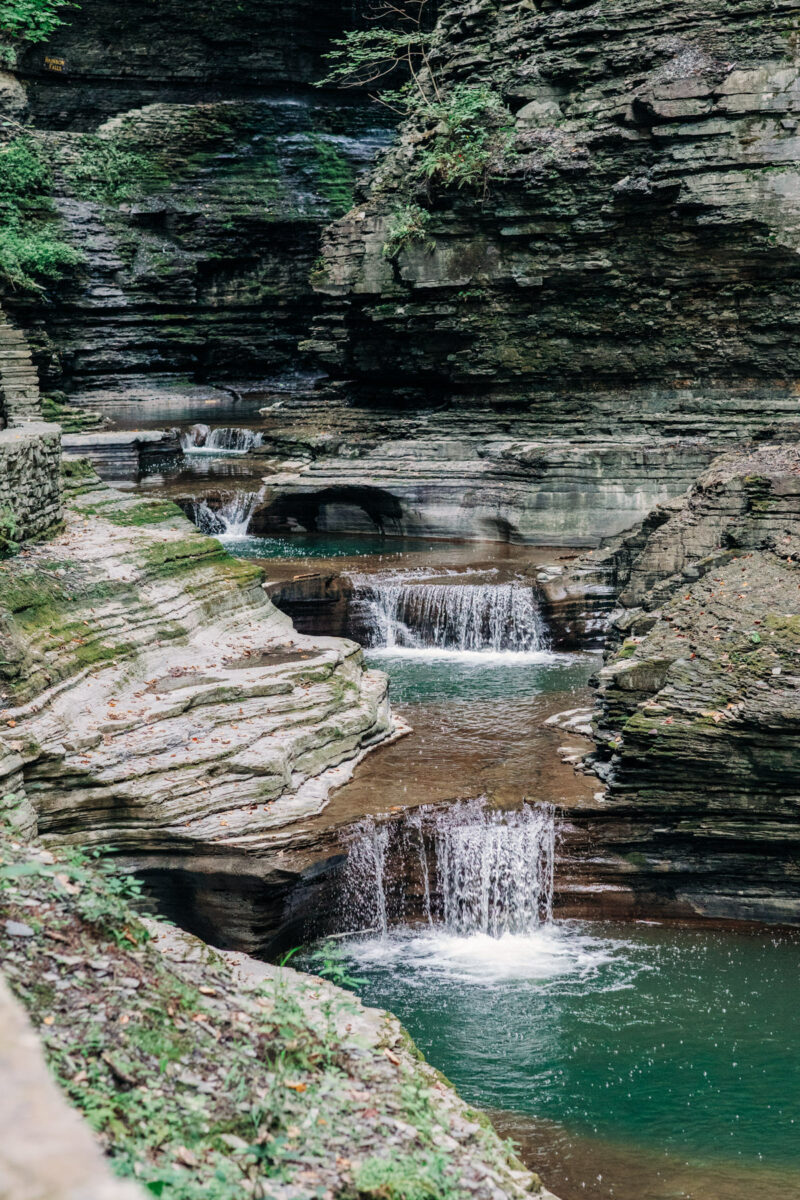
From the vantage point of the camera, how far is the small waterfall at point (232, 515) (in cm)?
2058

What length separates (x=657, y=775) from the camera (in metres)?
9.23

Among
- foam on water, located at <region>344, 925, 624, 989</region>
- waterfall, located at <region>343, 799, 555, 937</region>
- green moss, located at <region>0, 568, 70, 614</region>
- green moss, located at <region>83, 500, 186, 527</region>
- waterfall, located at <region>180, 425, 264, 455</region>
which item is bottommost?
foam on water, located at <region>344, 925, 624, 989</region>

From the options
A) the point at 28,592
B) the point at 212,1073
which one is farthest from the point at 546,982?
the point at 28,592

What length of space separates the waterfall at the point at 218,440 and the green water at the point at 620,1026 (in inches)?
706

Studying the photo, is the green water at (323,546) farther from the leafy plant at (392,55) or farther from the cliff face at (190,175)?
the cliff face at (190,175)

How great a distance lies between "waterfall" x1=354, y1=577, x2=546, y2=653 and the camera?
15445 mm

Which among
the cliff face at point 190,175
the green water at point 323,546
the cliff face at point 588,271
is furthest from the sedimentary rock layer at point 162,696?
the cliff face at point 190,175

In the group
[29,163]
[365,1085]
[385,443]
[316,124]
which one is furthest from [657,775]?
[316,124]

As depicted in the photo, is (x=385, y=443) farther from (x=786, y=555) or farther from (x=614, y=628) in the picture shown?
(x=786, y=555)

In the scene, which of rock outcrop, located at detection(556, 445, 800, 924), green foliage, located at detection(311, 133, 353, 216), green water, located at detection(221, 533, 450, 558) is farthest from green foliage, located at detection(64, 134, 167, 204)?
rock outcrop, located at detection(556, 445, 800, 924)

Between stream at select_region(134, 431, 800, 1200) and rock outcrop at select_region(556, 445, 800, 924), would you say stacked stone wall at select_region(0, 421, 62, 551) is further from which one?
rock outcrop at select_region(556, 445, 800, 924)

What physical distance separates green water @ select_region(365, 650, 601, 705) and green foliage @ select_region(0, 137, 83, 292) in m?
16.4

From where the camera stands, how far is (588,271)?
1945cm

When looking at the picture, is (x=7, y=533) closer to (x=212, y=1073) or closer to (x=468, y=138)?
(x=212, y=1073)
